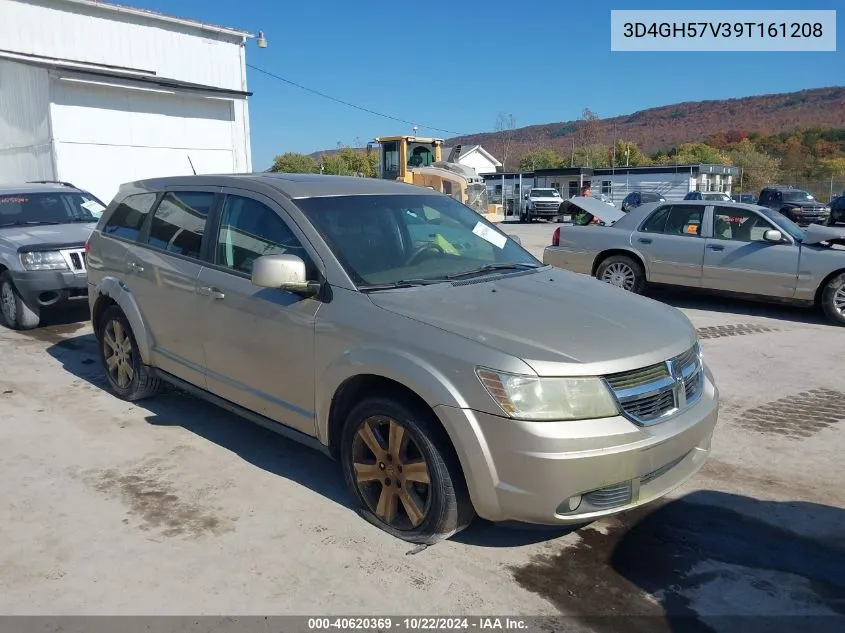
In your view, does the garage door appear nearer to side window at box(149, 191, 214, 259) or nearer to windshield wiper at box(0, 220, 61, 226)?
windshield wiper at box(0, 220, 61, 226)

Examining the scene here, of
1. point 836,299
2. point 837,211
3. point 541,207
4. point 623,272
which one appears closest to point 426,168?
point 541,207

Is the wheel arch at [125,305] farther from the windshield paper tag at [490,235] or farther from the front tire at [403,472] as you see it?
the windshield paper tag at [490,235]

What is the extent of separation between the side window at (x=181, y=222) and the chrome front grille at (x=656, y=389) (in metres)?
2.89

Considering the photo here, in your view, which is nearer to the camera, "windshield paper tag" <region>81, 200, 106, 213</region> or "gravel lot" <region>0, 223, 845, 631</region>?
"gravel lot" <region>0, 223, 845, 631</region>

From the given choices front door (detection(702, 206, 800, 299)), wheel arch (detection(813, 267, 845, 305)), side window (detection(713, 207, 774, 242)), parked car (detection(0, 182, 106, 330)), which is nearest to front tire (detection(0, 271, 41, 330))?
parked car (detection(0, 182, 106, 330))

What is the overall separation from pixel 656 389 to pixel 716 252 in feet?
23.3

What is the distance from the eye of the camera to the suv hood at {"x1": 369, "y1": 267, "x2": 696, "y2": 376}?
305 cm

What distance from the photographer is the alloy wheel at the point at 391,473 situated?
3.33 m

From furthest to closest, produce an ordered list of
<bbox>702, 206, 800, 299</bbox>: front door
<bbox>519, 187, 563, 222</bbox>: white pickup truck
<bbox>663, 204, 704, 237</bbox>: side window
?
<bbox>519, 187, 563, 222</bbox>: white pickup truck → <bbox>663, 204, 704, 237</bbox>: side window → <bbox>702, 206, 800, 299</bbox>: front door

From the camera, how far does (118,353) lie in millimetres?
5508

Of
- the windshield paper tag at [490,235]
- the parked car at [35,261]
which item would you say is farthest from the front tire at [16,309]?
the windshield paper tag at [490,235]

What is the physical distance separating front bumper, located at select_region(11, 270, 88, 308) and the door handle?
3832mm

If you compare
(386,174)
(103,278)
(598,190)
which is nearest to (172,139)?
(386,174)

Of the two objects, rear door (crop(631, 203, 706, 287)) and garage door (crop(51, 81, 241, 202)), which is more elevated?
garage door (crop(51, 81, 241, 202))
